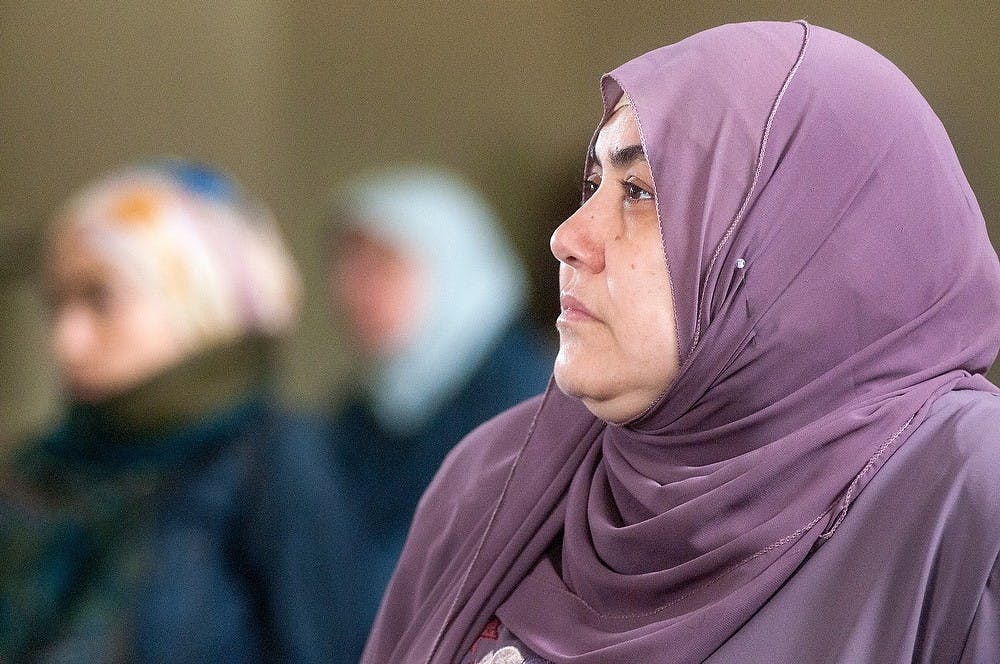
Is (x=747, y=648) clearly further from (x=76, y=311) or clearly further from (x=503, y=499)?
(x=76, y=311)

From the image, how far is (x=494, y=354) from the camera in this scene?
1729 mm

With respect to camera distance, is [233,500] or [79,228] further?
[79,228]

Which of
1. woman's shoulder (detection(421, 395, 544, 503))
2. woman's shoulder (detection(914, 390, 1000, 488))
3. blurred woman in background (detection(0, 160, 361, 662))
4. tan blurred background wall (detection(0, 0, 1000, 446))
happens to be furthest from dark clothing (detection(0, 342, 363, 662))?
woman's shoulder (detection(914, 390, 1000, 488))

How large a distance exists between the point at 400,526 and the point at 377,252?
17.4 inches

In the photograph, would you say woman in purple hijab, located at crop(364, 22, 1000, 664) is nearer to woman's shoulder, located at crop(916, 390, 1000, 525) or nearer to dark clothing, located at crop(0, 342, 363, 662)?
woman's shoulder, located at crop(916, 390, 1000, 525)

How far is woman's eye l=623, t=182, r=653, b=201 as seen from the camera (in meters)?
0.91

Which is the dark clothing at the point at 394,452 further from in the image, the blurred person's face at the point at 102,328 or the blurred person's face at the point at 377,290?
the blurred person's face at the point at 102,328

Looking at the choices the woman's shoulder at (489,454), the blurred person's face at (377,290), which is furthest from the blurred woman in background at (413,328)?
the woman's shoulder at (489,454)

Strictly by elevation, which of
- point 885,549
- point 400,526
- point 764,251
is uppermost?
point 764,251

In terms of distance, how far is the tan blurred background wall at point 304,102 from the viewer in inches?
62.5

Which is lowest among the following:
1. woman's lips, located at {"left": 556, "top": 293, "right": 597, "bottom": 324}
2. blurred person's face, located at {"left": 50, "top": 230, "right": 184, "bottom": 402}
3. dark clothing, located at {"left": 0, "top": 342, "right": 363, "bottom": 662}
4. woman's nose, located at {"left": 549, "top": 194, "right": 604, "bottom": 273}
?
dark clothing, located at {"left": 0, "top": 342, "right": 363, "bottom": 662}

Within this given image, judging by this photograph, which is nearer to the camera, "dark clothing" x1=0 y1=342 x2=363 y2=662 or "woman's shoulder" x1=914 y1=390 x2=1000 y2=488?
"woman's shoulder" x1=914 y1=390 x2=1000 y2=488

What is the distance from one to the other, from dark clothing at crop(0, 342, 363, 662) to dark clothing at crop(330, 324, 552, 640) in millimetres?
38

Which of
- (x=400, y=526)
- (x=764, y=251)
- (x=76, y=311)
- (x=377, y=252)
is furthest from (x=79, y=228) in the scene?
(x=764, y=251)
